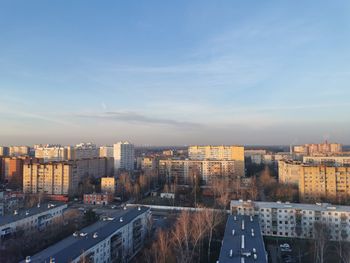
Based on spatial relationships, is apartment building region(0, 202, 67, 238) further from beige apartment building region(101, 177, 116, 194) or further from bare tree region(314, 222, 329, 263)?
bare tree region(314, 222, 329, 263)

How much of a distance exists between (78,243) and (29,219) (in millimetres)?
4377

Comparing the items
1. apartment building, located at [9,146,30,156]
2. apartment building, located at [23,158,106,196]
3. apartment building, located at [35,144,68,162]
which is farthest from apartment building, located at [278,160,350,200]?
apartment building, located at [9,146,30,156]

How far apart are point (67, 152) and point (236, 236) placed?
24.2 metres

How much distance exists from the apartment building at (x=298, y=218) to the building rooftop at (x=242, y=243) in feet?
5.26

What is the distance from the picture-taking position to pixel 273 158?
34.2 m

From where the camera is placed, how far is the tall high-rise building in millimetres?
27219

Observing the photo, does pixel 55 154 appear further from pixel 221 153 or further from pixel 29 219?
pixel 29 219

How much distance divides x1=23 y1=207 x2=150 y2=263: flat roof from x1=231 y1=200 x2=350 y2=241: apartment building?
4368mm

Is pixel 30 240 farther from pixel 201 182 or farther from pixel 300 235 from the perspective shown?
pixel 201 182

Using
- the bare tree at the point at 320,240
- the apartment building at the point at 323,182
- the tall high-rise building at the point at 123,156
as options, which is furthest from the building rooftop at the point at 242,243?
the tall high-rise building at the point at 123,156

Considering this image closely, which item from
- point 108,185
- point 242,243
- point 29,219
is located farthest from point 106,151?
point 242,243

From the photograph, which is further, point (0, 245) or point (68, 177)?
point (68, 177)

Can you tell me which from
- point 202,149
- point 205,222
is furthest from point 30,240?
point 202,149

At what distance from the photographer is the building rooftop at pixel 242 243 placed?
573 cm
